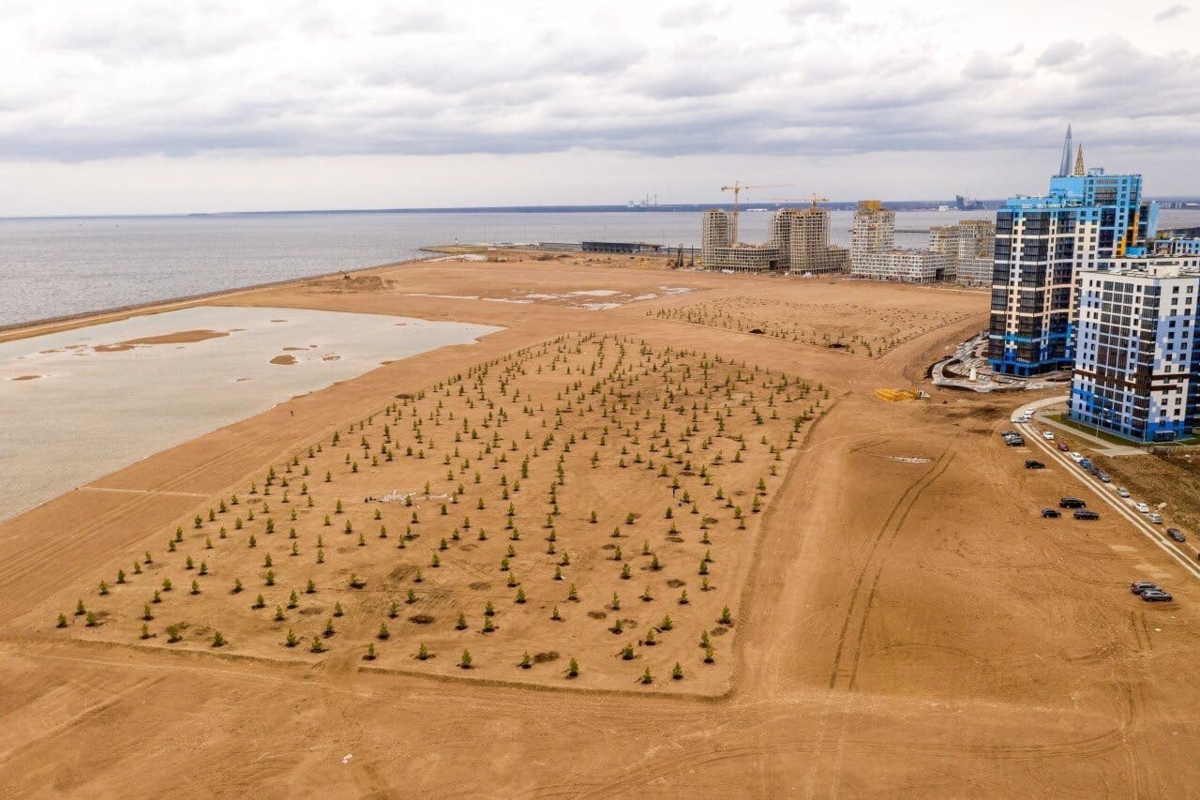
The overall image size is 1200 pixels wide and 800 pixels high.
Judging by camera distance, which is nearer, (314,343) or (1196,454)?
(1196,454)

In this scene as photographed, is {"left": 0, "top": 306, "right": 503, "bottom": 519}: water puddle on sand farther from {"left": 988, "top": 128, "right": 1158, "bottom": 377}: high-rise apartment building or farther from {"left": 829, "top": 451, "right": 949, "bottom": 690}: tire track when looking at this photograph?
{"left": 988, "top": 128, "right": 1158, "bottom": 377}: high-rise apartment building

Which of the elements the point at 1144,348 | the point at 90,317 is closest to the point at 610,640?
the point at 1144,348

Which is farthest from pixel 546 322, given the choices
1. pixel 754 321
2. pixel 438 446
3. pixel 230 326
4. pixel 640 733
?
pixel 640 733

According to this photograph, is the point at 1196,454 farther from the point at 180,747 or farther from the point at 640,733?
the point at 180,747

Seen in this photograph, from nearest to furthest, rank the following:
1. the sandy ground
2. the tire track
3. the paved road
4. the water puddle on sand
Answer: the sandy ground
the tire track
the paved road
the water puddle on sand

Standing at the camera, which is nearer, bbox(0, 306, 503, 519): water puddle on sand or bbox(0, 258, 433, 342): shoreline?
bbox(0, 306, 503, 519): water puddle on sand

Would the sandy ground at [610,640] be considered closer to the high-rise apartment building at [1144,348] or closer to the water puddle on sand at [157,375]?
the water puddle on sand at [157,375]

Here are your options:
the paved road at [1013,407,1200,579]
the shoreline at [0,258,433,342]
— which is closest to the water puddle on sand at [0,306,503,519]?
the shoreline at [0,258,433,342]

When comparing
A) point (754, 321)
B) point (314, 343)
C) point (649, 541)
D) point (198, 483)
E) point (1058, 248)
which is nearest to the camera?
point (649, 541)
